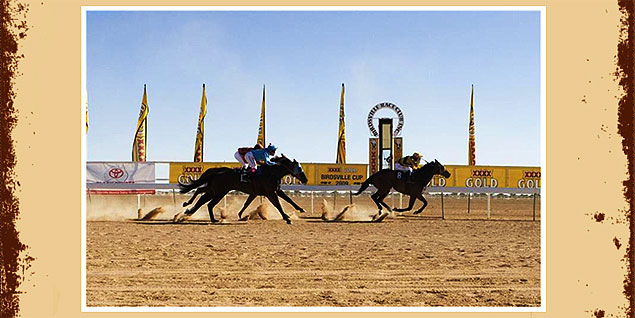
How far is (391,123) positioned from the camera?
79.3ft

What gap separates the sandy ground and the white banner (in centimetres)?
929

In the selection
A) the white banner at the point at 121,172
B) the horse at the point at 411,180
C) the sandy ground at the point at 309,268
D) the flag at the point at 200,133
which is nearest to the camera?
the sandy ground at the point at 309,268

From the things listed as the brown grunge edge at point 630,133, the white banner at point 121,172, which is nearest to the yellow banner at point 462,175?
the white banner at point 121,172

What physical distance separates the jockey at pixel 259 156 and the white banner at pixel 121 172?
26.4ft

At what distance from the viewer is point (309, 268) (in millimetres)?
8250

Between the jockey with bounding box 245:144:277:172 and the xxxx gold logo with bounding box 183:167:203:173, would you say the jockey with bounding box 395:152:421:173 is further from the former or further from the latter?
the xxxx gold logo with bounding box 183:167:203:173

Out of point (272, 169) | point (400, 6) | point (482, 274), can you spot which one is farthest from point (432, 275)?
point (272, 169)

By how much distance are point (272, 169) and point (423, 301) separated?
34.0ft

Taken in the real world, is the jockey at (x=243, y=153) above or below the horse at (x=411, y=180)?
above

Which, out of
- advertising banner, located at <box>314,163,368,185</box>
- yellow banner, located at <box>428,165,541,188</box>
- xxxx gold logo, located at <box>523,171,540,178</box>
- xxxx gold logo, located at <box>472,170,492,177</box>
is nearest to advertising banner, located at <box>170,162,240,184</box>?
advertising banner, located at <box>314,163,368,185</box>

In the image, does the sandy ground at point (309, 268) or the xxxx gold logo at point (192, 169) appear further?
the xxxx gold logo at point (192, 169)

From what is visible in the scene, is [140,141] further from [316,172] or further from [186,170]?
[316,172]

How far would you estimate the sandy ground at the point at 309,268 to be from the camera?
20.9ft

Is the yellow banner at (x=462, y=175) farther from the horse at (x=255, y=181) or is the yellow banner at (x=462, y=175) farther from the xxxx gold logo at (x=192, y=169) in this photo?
the horse at (x=255, y=181)
